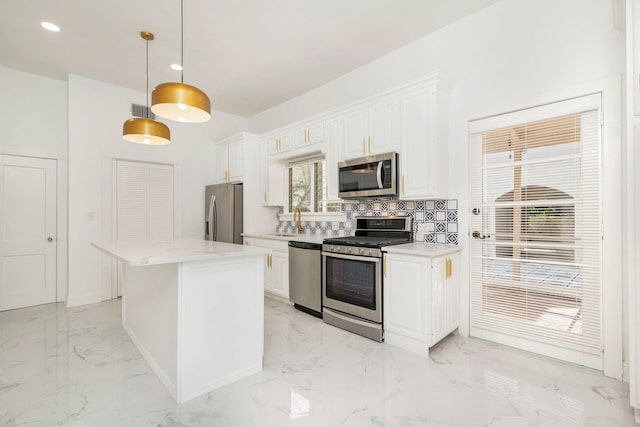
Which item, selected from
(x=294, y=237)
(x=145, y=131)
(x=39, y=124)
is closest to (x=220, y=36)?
(x=145, y=131)

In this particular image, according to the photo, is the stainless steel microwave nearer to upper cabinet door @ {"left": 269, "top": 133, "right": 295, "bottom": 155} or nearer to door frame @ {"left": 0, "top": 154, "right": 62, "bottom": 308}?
upper cabinet door @ {"left": 269, "top": 133, "right": 295, "bottom": 155}

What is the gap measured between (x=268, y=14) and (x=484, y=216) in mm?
2817

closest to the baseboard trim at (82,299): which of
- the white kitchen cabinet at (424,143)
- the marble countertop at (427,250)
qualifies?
the marble countertop at (427,250)

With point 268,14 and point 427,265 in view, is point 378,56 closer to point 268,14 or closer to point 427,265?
point 268,14

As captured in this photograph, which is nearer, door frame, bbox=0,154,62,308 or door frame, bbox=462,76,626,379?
door frame, bbox=462,76,626,379

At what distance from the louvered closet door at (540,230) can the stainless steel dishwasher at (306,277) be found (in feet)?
5.26

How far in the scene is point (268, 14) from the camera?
2887 millimetres

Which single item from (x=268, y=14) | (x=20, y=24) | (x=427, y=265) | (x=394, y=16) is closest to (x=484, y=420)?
(x=427, y=265)

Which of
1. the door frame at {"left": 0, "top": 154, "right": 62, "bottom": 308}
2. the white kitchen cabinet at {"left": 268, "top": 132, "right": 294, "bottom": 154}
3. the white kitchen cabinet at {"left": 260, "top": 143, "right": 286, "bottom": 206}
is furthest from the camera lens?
the white kitchen cabinet at {"left": 260, "top": 143, "right": 286, "bottom": 206}

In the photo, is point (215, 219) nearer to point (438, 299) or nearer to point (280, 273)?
point (280, 273)

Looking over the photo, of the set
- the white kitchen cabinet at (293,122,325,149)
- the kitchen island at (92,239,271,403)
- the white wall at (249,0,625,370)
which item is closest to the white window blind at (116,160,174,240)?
the white kitchen cabinet at (293,122,325,149)

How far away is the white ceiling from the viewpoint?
2787 millimetres

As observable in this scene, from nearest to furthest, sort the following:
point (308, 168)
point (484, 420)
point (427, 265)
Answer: point (484, 420)
point (427, 265)
point (308, 168)

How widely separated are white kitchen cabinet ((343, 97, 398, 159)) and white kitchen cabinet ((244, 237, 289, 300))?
4.81ft
